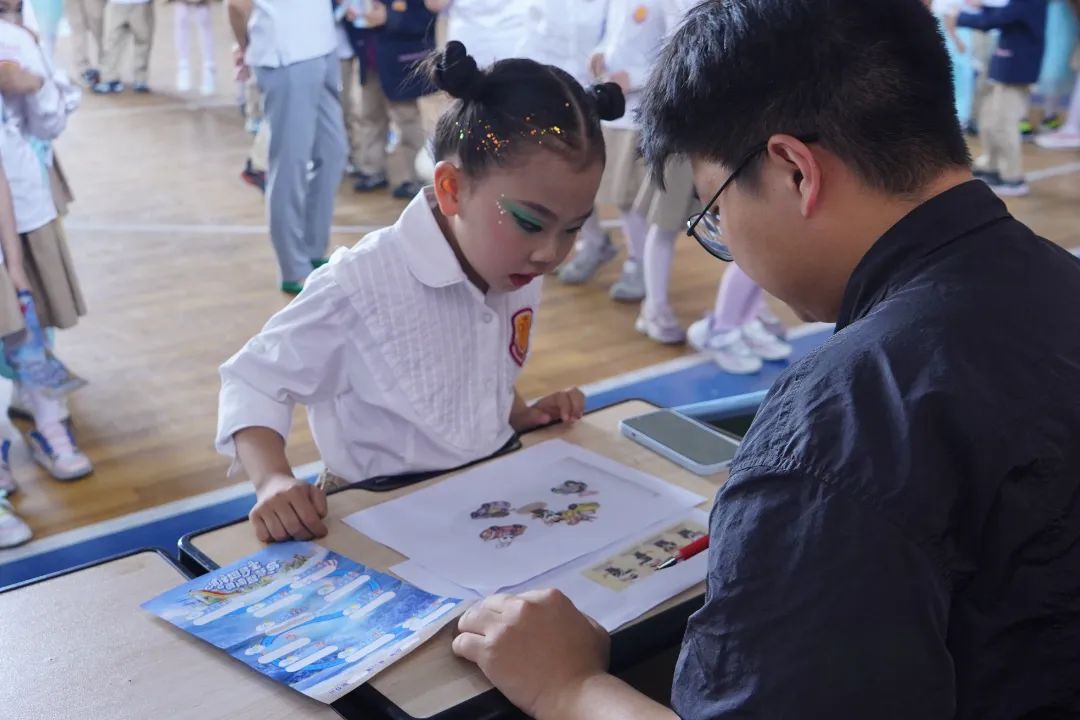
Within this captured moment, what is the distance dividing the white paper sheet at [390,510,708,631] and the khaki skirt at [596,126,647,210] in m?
2.66

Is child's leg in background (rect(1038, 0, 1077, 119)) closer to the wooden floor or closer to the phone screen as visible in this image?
the wooden floor

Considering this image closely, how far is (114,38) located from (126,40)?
0.18 m

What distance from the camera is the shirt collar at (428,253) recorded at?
61.4 inches

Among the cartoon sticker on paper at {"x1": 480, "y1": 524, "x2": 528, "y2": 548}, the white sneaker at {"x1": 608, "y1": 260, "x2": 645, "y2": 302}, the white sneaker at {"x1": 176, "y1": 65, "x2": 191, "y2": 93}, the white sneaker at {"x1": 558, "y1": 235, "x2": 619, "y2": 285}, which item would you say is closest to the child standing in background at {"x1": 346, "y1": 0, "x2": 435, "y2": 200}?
the white sneaker at {"x1": 558, "y1": 235, "x2": 619, "y2": 285}

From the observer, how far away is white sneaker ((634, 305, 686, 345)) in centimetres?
366

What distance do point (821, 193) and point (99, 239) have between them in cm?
445

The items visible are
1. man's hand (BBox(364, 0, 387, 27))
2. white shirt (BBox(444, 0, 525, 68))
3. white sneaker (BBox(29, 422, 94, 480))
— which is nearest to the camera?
white sneaker (BBox(29, 422, 94, 480))

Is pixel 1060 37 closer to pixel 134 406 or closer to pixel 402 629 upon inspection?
pixel 134 406

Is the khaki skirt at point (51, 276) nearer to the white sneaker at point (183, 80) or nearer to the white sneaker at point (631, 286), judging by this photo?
the white sneaker at point (631, 286)

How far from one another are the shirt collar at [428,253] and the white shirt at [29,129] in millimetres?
1544

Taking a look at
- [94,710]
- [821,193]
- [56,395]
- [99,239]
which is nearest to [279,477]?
[94,710]

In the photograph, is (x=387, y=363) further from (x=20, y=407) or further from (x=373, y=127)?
(x=373, y=127)

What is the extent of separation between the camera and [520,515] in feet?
4.27

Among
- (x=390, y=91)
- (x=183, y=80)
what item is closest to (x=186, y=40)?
(x=183, y=80)
